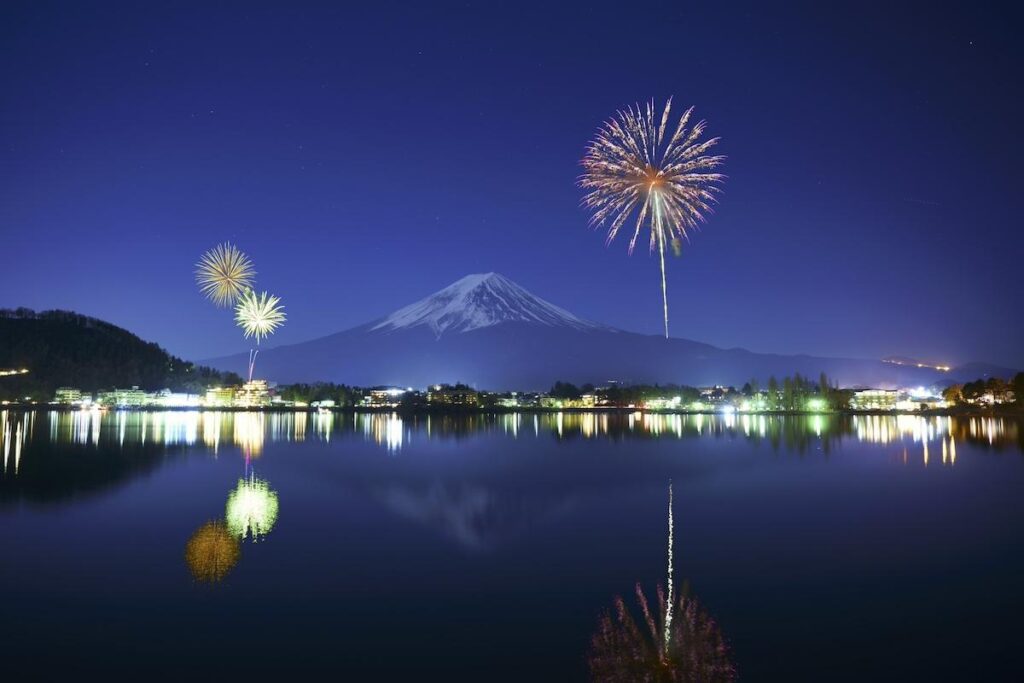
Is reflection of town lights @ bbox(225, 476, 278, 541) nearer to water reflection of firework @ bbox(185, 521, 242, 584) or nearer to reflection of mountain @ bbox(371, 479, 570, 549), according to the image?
water reflection of firework @ bbox(185, 521, 242, 584)

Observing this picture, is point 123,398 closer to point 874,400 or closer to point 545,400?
point 545,400

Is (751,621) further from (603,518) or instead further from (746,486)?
(746,486)

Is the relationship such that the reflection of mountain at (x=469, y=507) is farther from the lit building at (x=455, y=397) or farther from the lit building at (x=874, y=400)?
the lit building at (x=874, y=400)

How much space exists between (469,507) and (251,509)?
5.49 m

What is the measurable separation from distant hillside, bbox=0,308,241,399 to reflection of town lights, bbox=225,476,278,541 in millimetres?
151003

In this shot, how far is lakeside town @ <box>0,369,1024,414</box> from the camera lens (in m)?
144

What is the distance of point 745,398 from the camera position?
575 feet

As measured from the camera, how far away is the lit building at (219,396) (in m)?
180

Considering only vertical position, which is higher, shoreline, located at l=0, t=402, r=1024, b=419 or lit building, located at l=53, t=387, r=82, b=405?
lit building, located at l=53, t=387, r=82, b=405

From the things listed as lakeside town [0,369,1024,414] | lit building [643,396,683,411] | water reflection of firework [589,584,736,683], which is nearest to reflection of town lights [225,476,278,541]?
water reflection of firework [589,584,736,683]

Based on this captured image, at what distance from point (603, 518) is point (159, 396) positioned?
558ft

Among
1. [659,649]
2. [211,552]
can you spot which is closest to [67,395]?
[211,552]

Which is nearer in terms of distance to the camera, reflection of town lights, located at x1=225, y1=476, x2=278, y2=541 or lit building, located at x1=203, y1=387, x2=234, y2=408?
→ reflection of town lights, located at x1=225, y1=476, x2=278, y2=541

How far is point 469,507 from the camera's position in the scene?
19641mm
